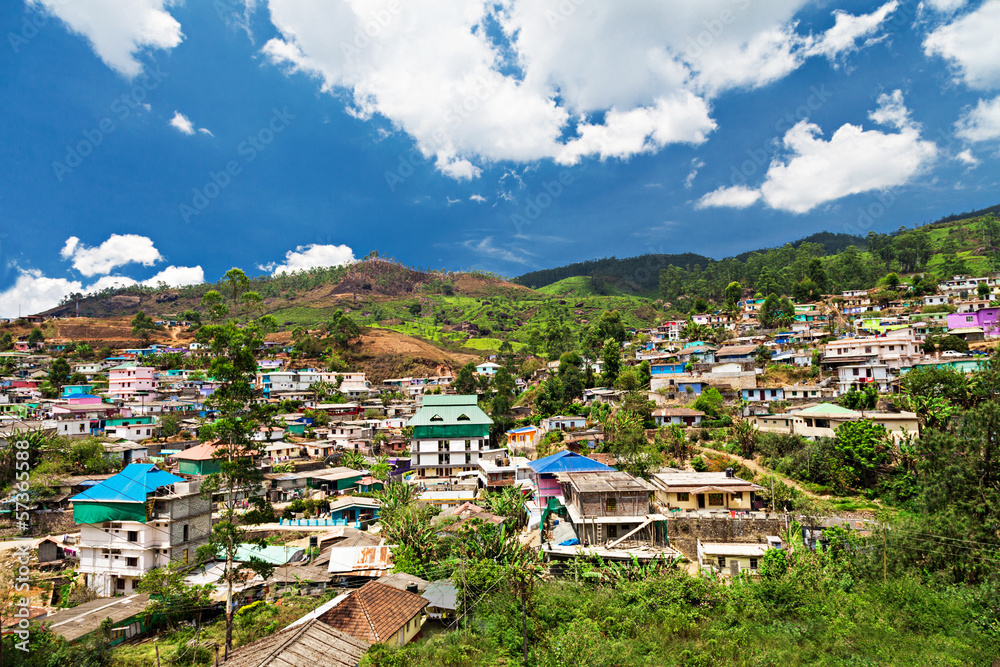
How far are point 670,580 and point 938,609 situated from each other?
7.58 metres

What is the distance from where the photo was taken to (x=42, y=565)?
24.6 m

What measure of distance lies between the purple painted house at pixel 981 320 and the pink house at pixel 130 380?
91.4m

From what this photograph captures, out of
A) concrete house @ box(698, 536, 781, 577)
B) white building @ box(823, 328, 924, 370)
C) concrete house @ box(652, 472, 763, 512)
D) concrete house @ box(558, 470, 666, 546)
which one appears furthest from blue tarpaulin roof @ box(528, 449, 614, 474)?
white building @ box(823, 328, 924, 370)

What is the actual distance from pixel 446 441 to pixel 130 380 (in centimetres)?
4803

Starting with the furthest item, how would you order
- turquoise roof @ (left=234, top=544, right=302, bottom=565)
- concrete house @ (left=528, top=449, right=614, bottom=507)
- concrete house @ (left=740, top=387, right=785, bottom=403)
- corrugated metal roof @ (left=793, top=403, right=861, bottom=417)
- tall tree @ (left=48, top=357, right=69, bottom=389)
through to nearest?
tall tree @ (left=48, top=357, right=69, bottom=389) < concrete house @ (left=740, top=387, right=785, bottom=403) < corrugated metal roof @ (left=793, top=403, right=861, bottom=417) < concrete house @ (left=528, top=449, right=614, bottom=507) < turquoise roof @ (left=234, top=544, right=302, bottom=565)

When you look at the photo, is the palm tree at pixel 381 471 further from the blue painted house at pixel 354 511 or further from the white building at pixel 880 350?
the white building at pixel 880 350

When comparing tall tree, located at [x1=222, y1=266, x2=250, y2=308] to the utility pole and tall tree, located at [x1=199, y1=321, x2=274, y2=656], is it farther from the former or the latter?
the utility pole

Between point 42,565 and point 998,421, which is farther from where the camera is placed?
point 42,565

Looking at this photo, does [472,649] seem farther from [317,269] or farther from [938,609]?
[317,269]

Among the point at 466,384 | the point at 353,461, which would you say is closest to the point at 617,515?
the point at 353,461

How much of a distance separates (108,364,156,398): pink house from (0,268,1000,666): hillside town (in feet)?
1.10

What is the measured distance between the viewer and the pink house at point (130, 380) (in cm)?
6284

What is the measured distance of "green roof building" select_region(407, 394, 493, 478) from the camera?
4394cm

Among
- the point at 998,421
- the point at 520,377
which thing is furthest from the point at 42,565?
the point at 520,377
